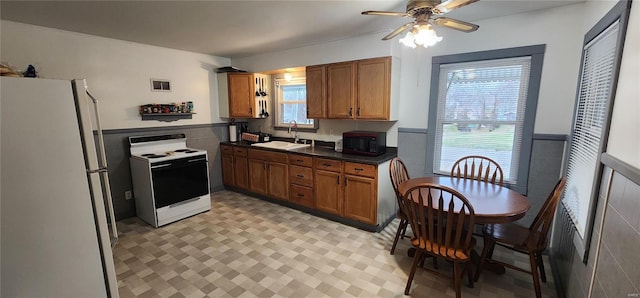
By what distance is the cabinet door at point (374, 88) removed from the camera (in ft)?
10.1

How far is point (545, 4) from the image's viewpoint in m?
2.33

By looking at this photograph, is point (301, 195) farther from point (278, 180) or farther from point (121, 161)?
point (121, 161)

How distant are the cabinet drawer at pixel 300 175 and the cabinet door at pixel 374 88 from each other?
1033 millimetres

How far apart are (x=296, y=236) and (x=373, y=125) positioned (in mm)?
1767

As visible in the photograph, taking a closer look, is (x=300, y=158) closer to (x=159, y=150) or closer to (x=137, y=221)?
(x=159, y=150)

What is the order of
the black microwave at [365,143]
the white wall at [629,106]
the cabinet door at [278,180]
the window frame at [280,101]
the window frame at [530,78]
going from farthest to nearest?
the window frame at [280,101], the cabinet door at [278,180], the black microwave at [365,143], the window frame at [530,78], the white wall at [629,106]

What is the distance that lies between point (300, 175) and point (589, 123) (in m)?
2.92

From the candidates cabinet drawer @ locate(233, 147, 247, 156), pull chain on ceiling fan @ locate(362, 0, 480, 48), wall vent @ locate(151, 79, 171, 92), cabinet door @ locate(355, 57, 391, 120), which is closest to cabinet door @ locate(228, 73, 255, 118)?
cabinet drawer @ locate(233, 147, 247, 156)

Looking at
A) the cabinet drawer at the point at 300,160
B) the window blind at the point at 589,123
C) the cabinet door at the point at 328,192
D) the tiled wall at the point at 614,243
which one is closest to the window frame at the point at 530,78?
the window blind at the point at 589,123

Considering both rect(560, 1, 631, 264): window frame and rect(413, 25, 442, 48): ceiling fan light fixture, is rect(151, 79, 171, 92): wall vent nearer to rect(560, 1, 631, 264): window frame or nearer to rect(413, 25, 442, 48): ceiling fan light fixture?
rect(413, 25, 442, 48): ceiling fan light fixture

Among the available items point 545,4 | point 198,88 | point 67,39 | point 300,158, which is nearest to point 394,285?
point 300,158

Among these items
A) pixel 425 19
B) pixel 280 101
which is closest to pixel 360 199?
pixel 425 19

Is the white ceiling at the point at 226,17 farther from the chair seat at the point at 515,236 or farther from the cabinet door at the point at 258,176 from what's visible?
the chair seat at the point at 515,236

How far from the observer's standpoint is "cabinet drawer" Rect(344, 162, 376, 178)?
118 inches
